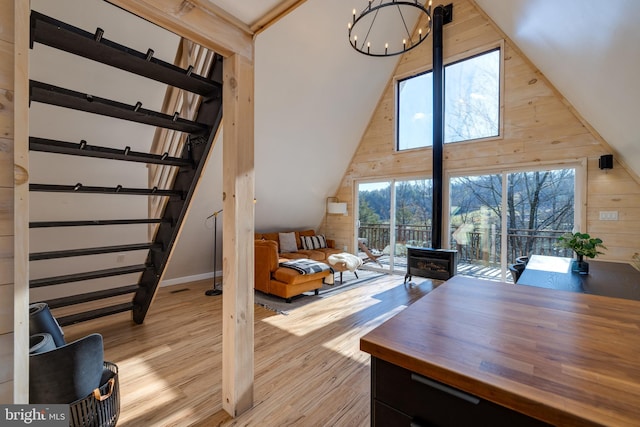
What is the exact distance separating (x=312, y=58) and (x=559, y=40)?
115 inches

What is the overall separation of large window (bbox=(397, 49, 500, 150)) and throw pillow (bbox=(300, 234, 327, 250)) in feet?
8.70

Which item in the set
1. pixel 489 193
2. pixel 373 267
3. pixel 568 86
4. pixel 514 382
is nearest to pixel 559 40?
pixel 568 86

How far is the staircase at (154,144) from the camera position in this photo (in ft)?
4.23

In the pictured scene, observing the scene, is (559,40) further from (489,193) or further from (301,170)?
(301,170)

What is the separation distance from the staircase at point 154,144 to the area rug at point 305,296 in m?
1.50

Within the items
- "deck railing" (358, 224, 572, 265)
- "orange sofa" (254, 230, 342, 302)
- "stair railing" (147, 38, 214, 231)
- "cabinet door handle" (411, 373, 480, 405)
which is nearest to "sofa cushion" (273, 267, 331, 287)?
"orange sofa" (254, 230, 342, 302)

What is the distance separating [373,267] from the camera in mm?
6062

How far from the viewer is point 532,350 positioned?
2.31 feet

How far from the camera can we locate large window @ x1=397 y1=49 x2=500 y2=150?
4.66 meters

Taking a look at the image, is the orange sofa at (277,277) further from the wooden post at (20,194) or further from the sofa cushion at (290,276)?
the wooden post at (20,194)

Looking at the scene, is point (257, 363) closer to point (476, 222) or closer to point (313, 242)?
point (313, 242)

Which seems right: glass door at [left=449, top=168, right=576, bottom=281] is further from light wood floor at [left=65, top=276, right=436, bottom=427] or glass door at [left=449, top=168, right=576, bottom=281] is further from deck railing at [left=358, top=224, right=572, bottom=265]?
light wood floor at [left=65, top=276, right=436, bottom=427]

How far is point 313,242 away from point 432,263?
2590mm

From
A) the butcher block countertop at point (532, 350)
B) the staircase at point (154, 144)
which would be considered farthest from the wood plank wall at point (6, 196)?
the butcher block countertop at point (532, 350)
